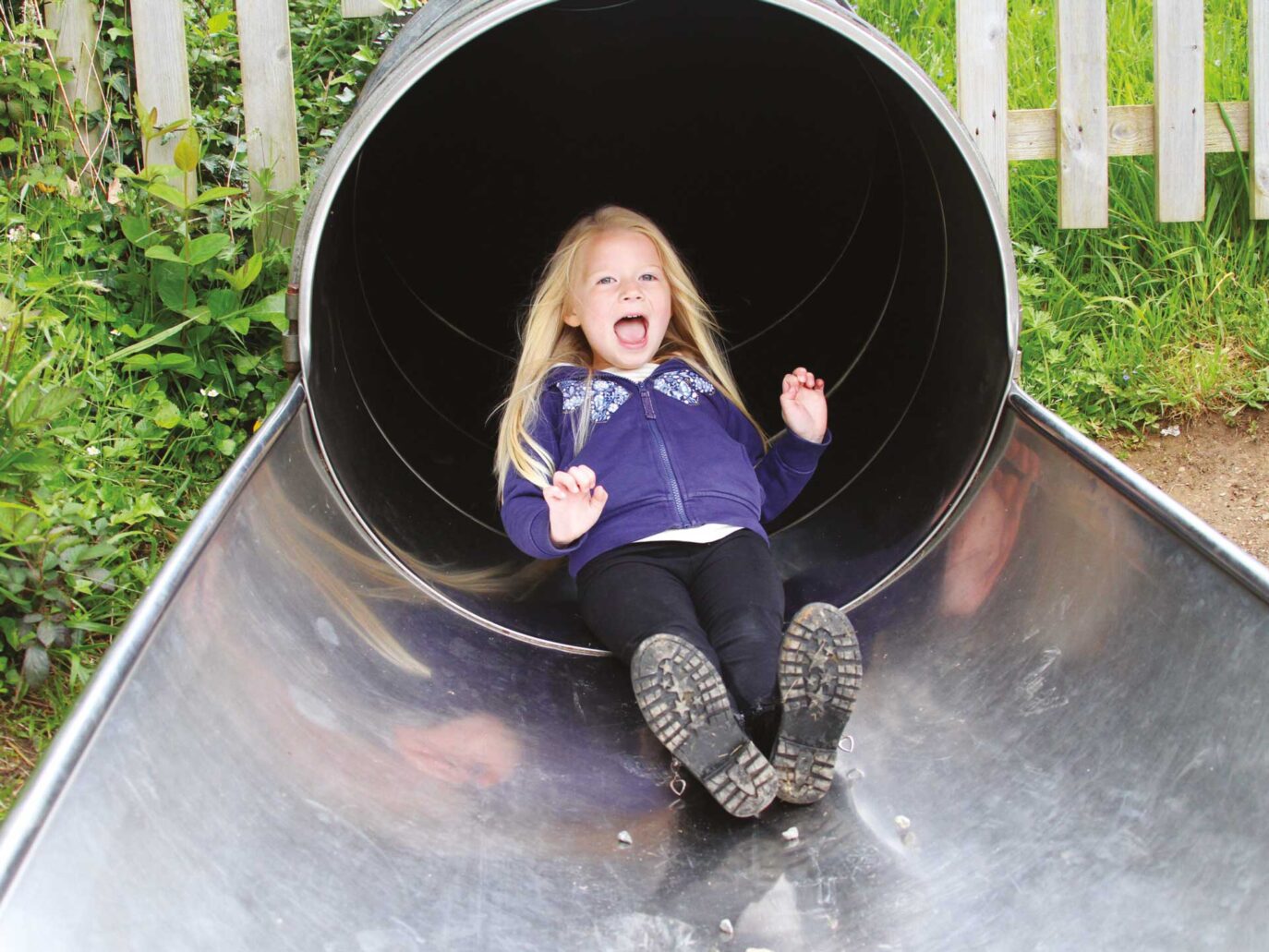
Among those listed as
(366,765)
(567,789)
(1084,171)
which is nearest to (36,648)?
(366,765)

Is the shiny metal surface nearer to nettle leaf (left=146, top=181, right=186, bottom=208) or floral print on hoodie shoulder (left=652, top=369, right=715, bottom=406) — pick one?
floral print on hoodie shoulder (left=652, top=369, right=715, bottom=406)

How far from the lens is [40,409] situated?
2.18 meters

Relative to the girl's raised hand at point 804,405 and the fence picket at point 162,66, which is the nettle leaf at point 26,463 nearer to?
the fence picket at point 162,66

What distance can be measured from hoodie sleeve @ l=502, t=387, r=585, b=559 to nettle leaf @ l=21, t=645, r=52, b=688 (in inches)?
32.8

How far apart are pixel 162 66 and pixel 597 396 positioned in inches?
60.7

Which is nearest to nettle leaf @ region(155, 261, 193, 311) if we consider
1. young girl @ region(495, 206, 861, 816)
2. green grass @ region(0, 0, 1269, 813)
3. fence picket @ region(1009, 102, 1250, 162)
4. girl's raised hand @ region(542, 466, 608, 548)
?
green grass @ region(0, 0, 1269, 813)

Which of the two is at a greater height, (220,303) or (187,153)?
(187,153)

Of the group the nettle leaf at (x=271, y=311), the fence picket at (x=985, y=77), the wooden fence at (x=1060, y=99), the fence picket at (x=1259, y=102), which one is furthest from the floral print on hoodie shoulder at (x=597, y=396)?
the fence picket at (x=1259, y=102)

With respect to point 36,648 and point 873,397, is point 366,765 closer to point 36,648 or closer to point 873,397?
point 36,648

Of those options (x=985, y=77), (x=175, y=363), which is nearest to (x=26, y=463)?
(x=175, y=363)

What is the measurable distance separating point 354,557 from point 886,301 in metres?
1.46

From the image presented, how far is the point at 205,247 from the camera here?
9.54 feet

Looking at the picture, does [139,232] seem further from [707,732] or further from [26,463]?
[707,732]

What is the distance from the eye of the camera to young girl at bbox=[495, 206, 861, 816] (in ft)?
6.14
